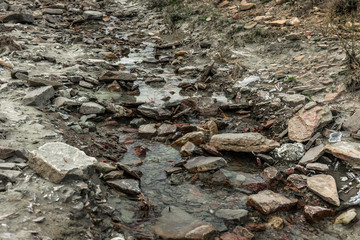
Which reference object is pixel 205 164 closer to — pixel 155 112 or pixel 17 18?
pixel 155 112

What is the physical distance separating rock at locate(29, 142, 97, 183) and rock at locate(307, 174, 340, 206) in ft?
7.99

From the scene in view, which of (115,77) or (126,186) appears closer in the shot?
(126,186)

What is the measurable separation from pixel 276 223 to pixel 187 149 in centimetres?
162

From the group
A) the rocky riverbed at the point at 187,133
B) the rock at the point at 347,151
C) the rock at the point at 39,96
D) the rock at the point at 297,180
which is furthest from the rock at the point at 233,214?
the rock at the point at 39,96

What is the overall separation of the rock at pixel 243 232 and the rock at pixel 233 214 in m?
0.09

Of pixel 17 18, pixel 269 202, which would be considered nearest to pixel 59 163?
pixel 269 202

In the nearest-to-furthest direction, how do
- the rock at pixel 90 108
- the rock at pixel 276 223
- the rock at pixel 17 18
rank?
the rock at pixel 276 223 < the rock at pixel 90 108 < the rock at pixel 17 18

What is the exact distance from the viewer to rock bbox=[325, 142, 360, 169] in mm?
3703

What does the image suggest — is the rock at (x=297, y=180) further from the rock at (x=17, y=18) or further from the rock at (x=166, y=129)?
the rock at (x=17, y=18)

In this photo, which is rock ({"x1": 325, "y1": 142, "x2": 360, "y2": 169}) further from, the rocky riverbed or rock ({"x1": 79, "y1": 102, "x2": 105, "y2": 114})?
rock ({"x1": 79, "y1": 102, "x2": 105, "y2": 114})

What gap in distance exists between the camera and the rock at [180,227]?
113 inches

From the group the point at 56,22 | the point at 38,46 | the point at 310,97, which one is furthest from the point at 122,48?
the point at 310,97

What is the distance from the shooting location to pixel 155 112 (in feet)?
17.7

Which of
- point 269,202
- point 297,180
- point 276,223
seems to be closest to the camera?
point 276,223
